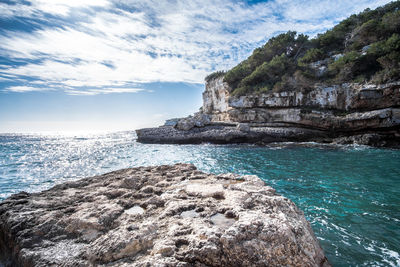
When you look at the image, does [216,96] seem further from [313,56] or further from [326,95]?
[326,95]

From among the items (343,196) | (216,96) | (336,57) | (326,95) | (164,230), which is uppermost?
(336,57)

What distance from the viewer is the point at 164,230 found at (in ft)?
8.48

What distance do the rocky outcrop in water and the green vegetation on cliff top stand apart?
1.48 meters

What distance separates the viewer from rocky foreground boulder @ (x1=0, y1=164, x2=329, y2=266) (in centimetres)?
215

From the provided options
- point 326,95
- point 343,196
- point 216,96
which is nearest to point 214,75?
point 216,96

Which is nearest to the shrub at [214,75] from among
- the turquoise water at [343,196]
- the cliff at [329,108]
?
the cliff at [329,108]

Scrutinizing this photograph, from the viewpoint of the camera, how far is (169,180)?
5016 millimetres

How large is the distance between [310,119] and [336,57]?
10527 millimetres

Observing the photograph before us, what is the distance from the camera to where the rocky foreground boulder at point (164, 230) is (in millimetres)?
2148

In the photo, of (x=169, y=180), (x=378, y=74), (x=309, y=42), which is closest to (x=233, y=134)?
(x=378, y=74)

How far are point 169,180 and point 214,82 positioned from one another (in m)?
41.2

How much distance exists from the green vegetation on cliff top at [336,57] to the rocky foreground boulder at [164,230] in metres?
24.2

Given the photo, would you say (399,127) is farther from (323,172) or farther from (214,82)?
(214,82)

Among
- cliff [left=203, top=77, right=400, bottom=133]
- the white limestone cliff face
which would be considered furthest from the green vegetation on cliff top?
the white limestone cliff face
